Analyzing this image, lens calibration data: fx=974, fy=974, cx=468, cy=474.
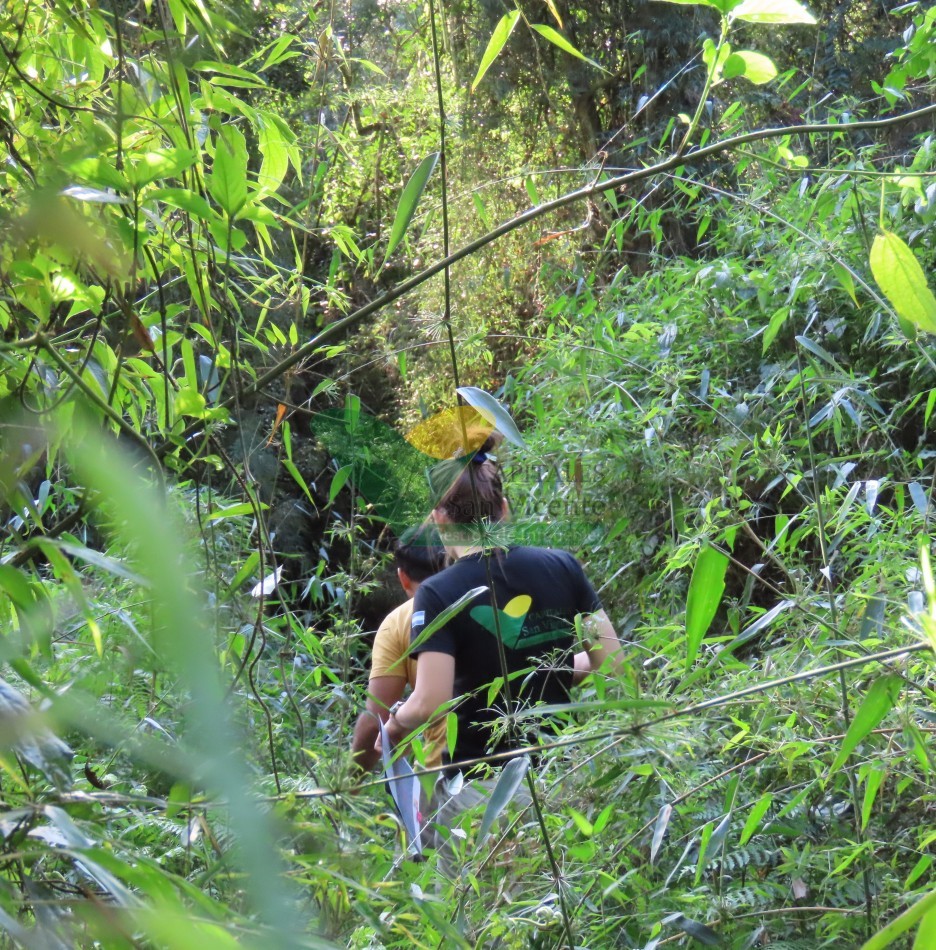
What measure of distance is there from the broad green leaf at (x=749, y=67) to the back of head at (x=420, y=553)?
1158mm

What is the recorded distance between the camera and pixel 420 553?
6.14ft

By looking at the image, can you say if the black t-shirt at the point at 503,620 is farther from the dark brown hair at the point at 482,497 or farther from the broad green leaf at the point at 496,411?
the broad green leaf at the point at 496,411

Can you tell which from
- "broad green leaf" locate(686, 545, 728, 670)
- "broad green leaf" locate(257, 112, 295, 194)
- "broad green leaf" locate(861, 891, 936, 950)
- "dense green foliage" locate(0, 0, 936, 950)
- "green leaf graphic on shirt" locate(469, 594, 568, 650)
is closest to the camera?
"broad green leaf" locate(861, 891, 936, 950)

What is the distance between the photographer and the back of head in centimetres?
177

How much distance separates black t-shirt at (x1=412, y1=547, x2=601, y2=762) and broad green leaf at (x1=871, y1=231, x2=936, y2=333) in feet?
3.39

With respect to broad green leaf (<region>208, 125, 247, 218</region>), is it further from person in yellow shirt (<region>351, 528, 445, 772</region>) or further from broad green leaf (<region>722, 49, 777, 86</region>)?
person in yellow shirt (<region>351, 528, 445, 772</region>)

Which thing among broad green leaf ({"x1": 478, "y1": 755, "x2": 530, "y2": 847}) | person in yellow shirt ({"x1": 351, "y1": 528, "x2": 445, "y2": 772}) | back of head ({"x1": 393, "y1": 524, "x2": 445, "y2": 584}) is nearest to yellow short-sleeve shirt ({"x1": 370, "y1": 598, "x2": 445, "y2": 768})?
person in yellow shirt ({"x1": 351, "y1": 528, "x2": 445, "y2": 772})

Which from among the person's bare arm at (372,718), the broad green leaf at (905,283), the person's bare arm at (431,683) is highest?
the broad green leaf at (905,283)

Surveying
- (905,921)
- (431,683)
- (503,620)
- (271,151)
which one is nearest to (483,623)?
(503,620)

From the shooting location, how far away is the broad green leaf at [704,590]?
21.5 inches

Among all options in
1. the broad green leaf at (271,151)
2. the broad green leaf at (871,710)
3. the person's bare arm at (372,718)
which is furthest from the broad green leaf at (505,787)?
the person's bare arm at (372,718)

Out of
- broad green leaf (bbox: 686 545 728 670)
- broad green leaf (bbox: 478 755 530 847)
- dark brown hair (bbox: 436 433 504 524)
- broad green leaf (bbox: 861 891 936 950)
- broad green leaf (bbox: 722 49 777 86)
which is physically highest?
broad green leaf (bbox: 722 49 777 86)

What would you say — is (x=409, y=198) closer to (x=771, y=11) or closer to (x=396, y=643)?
(x=771, y=11)

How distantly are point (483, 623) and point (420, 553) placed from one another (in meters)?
0.41
